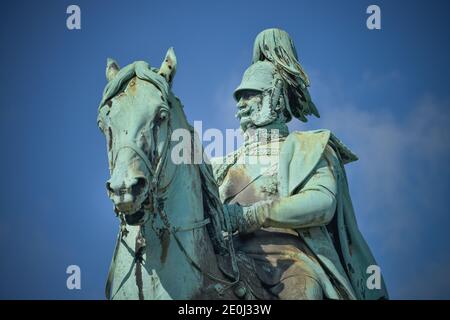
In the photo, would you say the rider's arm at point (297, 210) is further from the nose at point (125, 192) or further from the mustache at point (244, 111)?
the nose at point (125, 192)

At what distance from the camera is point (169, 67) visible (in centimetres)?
1152

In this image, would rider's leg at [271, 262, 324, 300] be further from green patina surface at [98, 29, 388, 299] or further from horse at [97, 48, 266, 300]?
horse at [97, 48, 266, 300]

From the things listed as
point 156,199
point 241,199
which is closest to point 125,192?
point 156,199

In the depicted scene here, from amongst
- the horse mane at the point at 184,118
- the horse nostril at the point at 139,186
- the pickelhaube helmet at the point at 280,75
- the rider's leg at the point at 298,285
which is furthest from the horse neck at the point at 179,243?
the pickelhaube helmet at the point at 280,75

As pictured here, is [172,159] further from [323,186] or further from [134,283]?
[323,186]

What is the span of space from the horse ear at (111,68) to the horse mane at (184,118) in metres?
0.28

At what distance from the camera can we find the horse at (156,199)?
10.6 metres

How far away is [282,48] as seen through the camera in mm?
15688

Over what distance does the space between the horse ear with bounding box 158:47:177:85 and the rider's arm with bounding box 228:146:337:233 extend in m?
2.07

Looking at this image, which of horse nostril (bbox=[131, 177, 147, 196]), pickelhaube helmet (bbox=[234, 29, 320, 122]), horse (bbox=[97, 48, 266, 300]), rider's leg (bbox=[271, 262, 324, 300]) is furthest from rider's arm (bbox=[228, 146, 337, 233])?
horse nostril (bbox=[131, 177, 147, 196])

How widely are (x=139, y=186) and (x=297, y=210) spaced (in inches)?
131

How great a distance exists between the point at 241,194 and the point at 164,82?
3.25 m

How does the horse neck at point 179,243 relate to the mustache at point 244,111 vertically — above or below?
below
